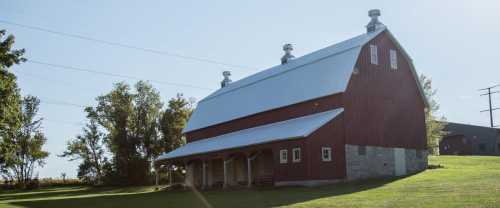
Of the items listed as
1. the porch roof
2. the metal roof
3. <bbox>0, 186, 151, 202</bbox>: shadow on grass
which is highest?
the metal roof

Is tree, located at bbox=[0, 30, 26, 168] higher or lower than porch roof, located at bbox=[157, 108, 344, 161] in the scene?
higher

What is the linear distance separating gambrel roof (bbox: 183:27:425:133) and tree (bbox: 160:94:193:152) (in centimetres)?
1464

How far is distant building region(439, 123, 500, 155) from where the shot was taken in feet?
220

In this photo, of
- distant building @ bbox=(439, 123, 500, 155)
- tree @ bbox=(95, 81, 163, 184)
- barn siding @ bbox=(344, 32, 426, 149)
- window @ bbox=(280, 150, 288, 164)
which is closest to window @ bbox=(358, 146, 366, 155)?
barn siding @ bbox=(344, 32, 426, 149)

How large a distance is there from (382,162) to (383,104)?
3504 mm

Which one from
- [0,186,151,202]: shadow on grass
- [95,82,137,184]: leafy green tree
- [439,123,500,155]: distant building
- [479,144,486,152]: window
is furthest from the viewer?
[479,144,486,152]: window

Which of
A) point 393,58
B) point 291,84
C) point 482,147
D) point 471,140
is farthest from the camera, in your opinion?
point 471,140

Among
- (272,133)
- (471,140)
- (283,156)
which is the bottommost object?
(283,156)

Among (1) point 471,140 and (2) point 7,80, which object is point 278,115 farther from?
(1) point 471,140

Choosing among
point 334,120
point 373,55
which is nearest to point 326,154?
point 334,120

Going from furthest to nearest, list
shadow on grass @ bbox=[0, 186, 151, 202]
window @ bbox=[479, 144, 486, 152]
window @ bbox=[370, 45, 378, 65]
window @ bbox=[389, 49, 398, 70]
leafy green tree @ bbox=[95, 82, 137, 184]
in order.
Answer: window @ bbox=[479, 144, 486, 152], leafy green tree @ bbox=[95, 82, 137, 184], shadow on grass @ bbox=[0, 186, 151, 202], window @ bbox=[389, 49, 398, 70], window @ bbox=[370, 45, 378, 65]

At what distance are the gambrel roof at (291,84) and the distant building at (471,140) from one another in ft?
114

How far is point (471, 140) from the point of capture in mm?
68250

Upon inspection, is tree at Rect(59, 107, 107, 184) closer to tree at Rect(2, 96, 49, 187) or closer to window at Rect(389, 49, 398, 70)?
tree at Rect(2, 96, 49, 187)
